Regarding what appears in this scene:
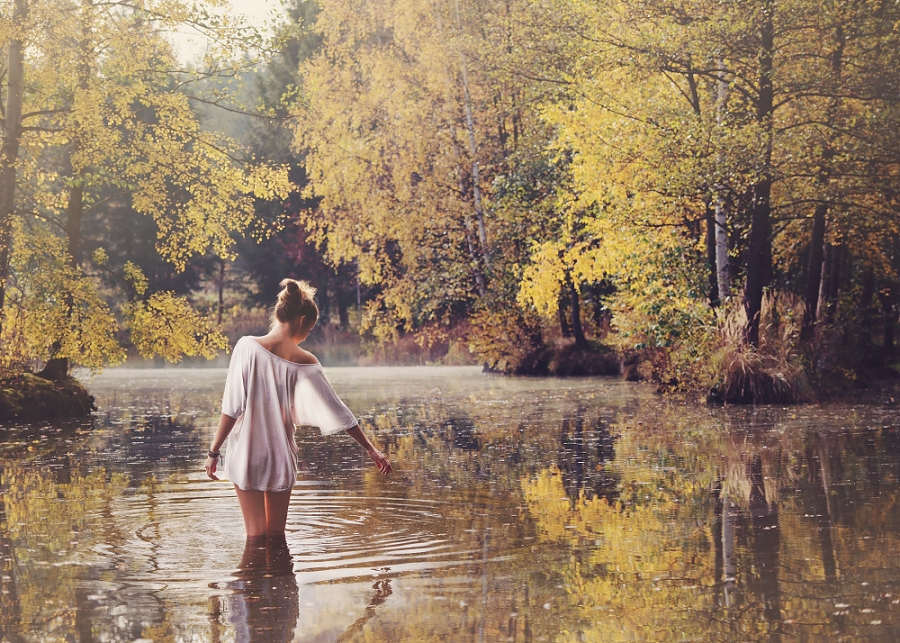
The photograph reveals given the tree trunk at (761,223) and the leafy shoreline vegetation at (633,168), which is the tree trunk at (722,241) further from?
the tree trunk at (761,223)

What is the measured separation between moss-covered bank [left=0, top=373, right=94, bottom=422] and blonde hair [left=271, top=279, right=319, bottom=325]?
1442 cm

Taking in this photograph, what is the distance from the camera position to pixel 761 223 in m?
21.3

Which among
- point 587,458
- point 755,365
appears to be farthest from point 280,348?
point 755,365

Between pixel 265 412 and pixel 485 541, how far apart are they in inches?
65.9

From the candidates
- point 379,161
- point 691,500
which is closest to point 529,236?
point 379,161

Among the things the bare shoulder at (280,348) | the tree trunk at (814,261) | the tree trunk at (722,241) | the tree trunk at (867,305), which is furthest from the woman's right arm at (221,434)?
the tree trunk at (867,305)

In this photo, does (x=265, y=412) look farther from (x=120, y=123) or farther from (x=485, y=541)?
(x=120, y=123)

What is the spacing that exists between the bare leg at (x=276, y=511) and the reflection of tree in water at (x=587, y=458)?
2779 millimetres

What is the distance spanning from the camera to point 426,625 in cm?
541

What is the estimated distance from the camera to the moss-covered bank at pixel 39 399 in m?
20.8

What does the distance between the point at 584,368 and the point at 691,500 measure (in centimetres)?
2410

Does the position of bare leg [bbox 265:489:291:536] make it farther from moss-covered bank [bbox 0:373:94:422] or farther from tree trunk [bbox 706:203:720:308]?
tree trunk [bbox 706:203:720:308]

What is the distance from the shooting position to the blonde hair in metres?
7.82

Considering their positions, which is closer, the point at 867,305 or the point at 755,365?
the point at 755,365
